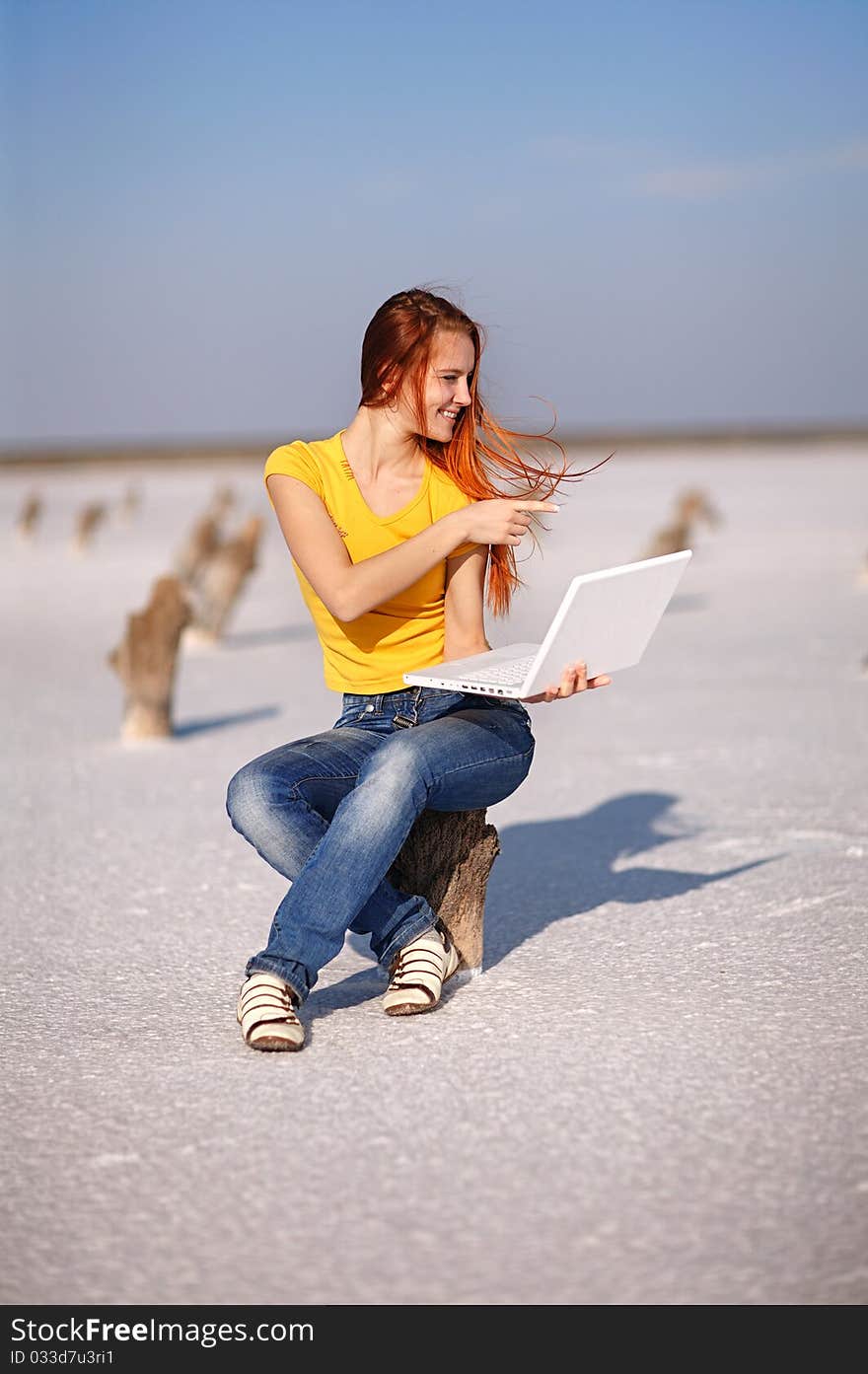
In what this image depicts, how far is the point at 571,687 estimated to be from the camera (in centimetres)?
343

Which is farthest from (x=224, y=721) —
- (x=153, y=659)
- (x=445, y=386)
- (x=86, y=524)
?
(x=86, y=524)

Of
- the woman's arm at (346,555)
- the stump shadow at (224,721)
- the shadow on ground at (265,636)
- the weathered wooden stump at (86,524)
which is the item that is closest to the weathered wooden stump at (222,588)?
the shadow on ground at (265,636)

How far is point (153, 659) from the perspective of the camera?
24.3 feet

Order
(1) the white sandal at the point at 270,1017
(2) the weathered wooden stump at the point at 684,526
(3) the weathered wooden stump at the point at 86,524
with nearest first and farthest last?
(1) the white sandal at the point at 270,1017
(2) the weathered wooden stump at the point at 684,526
(3) the weathered wooden stump at the point at 86,524

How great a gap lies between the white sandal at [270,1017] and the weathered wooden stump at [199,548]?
9.71 metres

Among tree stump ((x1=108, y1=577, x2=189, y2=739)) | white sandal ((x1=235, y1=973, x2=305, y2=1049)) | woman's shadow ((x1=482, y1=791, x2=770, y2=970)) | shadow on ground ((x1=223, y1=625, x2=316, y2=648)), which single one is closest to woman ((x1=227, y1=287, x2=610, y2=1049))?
white sandal ((x1=235, y1=973, x2=305, y2=1049))

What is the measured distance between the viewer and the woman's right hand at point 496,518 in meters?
3.41

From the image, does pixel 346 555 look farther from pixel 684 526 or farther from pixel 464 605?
pixel 684 526

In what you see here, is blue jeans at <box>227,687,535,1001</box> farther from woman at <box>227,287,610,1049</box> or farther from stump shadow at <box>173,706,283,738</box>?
stump shadow at <box>173,706,283,738</box>

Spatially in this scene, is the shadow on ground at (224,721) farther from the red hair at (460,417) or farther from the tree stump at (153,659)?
the red hair at (460,417)

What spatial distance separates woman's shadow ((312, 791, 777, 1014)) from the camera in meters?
4.23

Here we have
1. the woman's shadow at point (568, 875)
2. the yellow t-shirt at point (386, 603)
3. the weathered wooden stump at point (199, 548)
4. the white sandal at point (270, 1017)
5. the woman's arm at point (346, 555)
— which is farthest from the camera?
the weathered wooden stump at point (199, 548)
